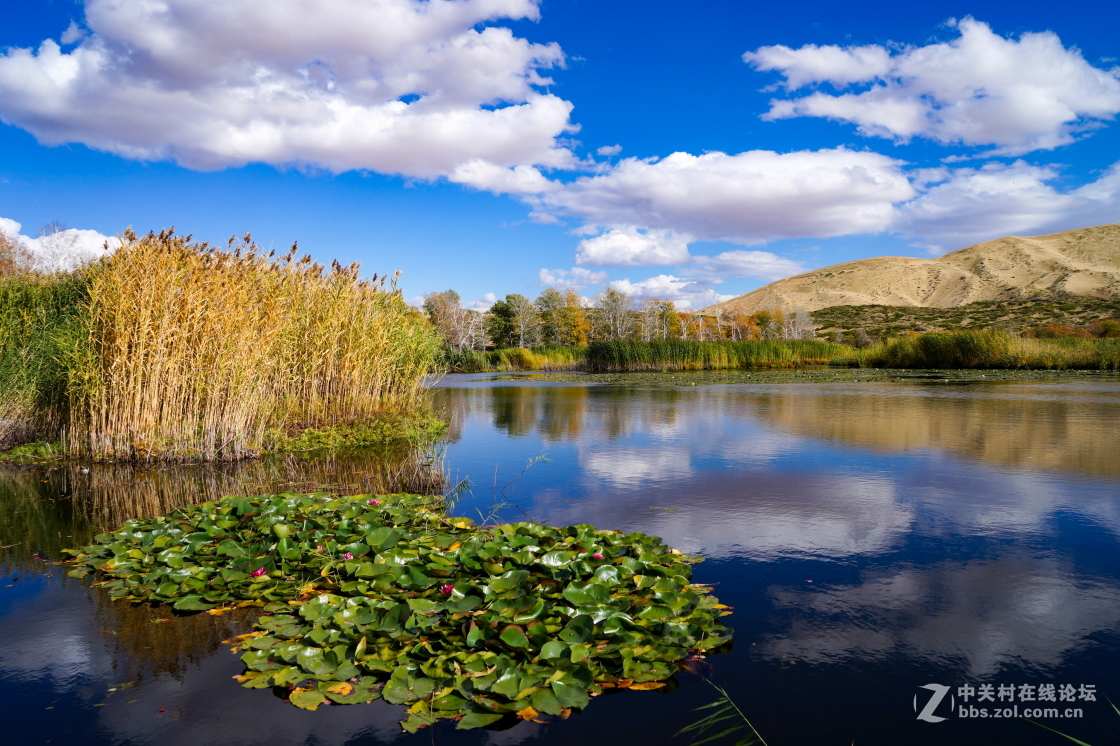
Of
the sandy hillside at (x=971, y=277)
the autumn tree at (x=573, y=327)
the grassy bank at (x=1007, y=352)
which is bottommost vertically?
the grassy bank at (x=1007, y=352)

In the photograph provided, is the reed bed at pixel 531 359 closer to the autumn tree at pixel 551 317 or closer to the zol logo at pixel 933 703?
the autumn tree at pixel 551 317

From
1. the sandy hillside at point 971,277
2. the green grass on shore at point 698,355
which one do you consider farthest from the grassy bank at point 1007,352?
the sandy hillside at point 971,277

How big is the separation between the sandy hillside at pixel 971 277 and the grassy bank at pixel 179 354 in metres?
76.3

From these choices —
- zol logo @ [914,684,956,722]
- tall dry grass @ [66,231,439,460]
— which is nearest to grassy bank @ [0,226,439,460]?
tall dry grass @ [66,231,439,460]

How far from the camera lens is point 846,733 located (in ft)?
8.54

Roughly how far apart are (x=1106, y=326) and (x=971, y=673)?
4584cm

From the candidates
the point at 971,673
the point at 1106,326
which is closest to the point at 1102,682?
the point at 971,673

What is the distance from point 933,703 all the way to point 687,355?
108ft

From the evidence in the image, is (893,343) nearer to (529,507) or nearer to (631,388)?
(631,388)

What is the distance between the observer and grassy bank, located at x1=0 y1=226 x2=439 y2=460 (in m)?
7.71

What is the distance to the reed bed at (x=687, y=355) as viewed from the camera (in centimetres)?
3500

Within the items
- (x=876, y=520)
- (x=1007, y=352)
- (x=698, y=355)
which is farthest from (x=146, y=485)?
(x=1007, y=352)

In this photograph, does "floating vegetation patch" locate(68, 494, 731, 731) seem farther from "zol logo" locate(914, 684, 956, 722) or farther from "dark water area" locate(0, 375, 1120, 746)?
"zol logo" locate(914, 684, 956, 722)

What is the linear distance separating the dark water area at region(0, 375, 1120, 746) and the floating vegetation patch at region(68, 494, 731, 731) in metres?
0.12
